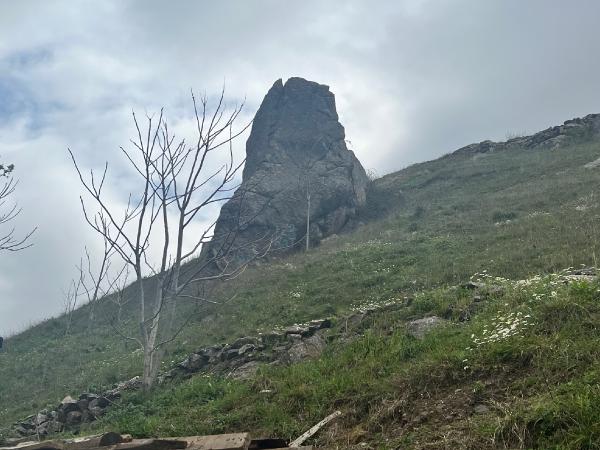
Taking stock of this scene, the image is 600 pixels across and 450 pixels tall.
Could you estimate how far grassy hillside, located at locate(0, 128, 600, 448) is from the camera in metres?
4.87

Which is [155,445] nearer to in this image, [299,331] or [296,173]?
[299,331]

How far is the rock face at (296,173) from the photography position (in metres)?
31.0

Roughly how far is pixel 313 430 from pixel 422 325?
3.04 metres

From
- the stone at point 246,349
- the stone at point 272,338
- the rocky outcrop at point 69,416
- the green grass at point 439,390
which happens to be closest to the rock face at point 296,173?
the stone at point 272,338

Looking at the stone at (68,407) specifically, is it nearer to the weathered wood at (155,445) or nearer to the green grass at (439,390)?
the green grass at (439,390)

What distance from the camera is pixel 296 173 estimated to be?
35.2m

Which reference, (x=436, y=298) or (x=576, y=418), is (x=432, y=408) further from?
(x=436, y=298)

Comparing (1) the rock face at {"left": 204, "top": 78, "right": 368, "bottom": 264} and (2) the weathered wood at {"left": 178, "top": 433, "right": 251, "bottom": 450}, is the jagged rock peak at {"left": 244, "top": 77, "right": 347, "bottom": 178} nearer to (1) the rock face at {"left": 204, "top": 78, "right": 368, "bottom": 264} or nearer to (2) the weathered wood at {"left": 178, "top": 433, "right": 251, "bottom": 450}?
(1) the rock face at {"left": 204, "top": 78, "right": 368, "bottom": 264}

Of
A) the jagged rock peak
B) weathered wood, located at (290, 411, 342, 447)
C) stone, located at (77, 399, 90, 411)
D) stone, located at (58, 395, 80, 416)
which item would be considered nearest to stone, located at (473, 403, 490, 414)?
weathered wood, located at (290, 411, 342, 447)

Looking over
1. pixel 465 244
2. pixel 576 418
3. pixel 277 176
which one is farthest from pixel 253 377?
pixel 277 176

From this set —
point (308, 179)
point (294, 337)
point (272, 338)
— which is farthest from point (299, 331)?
point (308, 179)

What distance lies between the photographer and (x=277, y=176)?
34.5 meters

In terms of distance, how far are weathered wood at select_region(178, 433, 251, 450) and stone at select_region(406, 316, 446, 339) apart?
3.32 metres

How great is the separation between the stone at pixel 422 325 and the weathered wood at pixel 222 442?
332 cm
